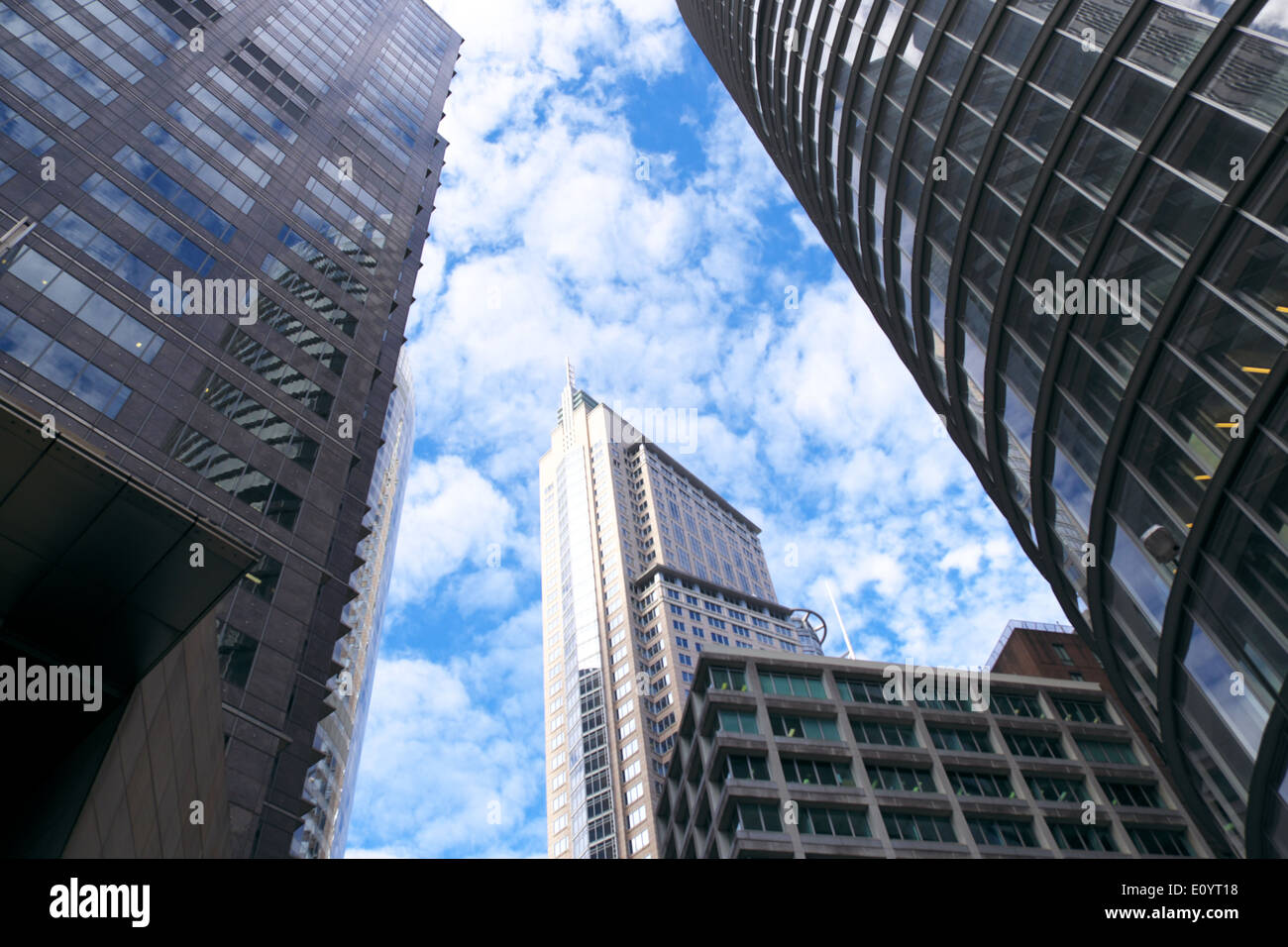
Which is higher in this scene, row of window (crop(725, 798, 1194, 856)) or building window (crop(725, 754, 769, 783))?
building window (crop(725, 754, 769, 783))

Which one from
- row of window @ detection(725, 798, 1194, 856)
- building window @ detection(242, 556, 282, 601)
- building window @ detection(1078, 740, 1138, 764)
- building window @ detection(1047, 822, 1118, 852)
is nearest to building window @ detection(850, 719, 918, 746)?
row of window @ detection(725, 798, 1194, 856)

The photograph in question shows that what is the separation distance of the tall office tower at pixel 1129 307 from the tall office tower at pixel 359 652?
30.1m

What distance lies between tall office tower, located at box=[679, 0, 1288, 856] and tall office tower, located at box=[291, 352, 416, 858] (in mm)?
30123

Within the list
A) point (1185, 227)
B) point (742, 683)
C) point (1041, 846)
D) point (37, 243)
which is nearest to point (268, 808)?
point (37, 243)

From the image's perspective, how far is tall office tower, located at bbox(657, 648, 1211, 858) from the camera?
44.1 m

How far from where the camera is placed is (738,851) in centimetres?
4131

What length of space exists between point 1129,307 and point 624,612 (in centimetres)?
11206

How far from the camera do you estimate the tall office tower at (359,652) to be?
56.4 m

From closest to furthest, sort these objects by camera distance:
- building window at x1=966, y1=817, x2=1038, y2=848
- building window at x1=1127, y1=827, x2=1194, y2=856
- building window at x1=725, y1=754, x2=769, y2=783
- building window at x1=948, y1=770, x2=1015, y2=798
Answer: building window at x1=966, y1=817, x2=1038, y2=848
building window at x1=725, y1=754, x2=769, y2=783
building window at x1=1127, y1=827, x2=1194, y2=856
building window at x1=948, y1=770, x2=1015, y2=798

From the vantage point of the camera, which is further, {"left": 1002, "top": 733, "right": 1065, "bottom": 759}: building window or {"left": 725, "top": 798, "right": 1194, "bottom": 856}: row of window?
{"left": 1002, "top": 733, "right": 1065, "bottom": 759}: building window

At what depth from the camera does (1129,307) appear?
17.6m

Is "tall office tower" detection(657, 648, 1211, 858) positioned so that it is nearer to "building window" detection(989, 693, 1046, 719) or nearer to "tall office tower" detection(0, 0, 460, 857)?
"building window" detection(989, 693, 1046, 719)
